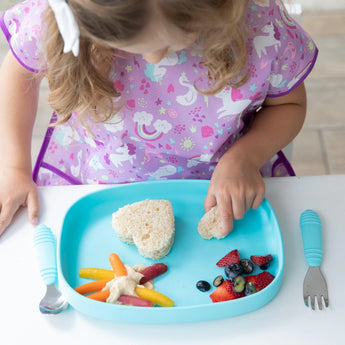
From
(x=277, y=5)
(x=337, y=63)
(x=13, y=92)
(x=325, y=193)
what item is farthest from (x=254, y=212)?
(x=337, y=63)

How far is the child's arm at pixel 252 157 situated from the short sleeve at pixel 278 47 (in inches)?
2.2

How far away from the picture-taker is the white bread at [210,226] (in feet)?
2.45

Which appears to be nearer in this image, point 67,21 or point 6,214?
point 67,21

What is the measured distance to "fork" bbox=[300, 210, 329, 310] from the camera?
676 millimetres

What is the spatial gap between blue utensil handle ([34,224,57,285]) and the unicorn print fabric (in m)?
0.25

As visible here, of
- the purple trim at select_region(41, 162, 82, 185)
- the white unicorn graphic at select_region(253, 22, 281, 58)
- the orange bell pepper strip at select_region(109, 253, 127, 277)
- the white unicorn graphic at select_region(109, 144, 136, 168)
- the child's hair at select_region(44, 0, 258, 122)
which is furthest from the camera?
the purple trim at select_region(41, 162, 82, 185)

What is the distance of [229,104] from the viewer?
2.88 feet

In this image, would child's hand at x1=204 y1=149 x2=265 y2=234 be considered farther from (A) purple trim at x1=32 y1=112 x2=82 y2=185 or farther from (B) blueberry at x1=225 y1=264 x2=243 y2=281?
(A) purple trim at x1=32 y1=112 x2=82 y2=185

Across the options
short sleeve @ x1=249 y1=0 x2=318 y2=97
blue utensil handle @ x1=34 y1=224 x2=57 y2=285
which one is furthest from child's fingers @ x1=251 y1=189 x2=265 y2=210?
blue utensil handle @ x1=34 y1=224 x2=57 y2=285

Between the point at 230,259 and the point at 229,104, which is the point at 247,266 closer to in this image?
the point at 230,259

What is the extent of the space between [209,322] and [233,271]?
8cm

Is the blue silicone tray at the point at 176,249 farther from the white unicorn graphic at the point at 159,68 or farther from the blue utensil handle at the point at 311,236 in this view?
the white unicorn graphic at the point at 159,68

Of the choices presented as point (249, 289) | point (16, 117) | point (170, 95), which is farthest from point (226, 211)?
point (16, 117)

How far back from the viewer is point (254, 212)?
81 centimetres
